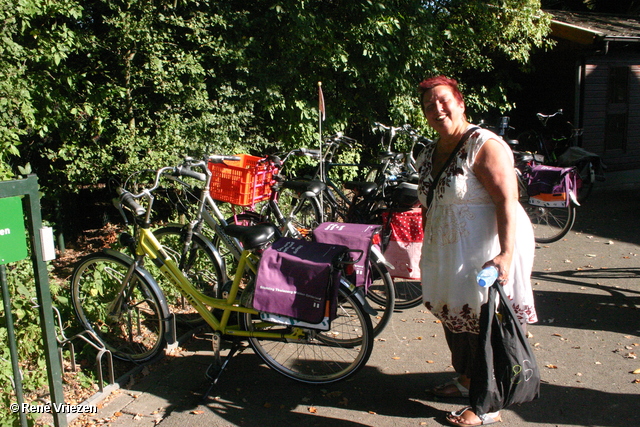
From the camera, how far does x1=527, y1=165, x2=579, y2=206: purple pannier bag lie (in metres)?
6.58

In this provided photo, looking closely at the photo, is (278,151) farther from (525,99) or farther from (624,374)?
(525,99)

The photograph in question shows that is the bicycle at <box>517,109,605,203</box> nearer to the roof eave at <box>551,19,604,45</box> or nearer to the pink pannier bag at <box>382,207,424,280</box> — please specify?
the roof eave at <box>551,19,604,45</box>

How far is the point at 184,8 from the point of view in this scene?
21.5 feet

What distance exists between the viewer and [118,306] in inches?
156

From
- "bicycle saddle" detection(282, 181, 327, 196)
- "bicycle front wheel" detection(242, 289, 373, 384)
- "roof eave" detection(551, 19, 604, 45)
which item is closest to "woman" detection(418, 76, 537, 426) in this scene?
"bicycle front wheel" detection(242, 289, 373, 384)

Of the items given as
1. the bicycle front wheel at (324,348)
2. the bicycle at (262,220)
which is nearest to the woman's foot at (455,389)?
the bicycle front wheel at (324,348)

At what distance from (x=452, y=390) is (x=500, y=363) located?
84cm

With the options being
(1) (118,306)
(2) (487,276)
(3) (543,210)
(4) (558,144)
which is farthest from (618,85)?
(1) (118,306)

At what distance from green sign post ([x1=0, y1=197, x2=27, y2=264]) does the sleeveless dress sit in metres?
2.13

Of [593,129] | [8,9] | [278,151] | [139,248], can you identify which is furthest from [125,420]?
[593,129]

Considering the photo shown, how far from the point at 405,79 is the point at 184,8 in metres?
3.48

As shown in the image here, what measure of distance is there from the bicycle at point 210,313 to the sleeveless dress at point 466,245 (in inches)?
23.4

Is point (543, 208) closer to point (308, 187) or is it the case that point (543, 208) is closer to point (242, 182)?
point (308, 187)

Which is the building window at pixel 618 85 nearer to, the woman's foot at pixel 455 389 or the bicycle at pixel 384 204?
the bicycle at pixel 384 204
